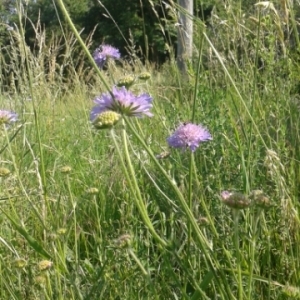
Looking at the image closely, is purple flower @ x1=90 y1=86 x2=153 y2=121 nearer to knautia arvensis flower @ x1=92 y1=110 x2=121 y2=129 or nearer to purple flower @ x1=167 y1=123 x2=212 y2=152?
knautia arvensis flower @ x1=92 y1=110 x2=121 y2=129

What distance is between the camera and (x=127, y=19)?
12.2 meters

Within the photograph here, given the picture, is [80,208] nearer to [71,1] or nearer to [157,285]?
[157,285]

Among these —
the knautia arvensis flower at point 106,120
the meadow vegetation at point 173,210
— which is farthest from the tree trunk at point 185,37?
the knautia arvensis flower at point 106,120

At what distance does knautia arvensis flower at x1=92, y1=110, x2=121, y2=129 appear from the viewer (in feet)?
2.23

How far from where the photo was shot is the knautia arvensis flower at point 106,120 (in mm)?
680

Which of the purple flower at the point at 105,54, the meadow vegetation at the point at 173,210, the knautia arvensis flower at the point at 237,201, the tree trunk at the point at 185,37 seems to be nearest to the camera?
the knautia arvensis flower at the point at 237,201

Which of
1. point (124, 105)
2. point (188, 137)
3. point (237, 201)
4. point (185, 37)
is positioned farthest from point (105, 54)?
point (185, 37)

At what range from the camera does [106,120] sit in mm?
686

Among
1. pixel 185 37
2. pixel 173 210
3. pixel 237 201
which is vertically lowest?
pixel 185 37

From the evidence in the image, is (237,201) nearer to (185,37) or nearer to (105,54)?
(105,54)

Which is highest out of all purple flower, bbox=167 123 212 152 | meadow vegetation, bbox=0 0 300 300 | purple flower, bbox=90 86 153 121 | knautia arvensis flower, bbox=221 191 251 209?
purple flower, bbox=90 86 153 121

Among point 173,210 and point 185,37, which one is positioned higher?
point 173,210

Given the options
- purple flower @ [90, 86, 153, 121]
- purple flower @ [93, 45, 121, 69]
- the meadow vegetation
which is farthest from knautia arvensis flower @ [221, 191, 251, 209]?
purple flower @ [93, 45, 121, 69]

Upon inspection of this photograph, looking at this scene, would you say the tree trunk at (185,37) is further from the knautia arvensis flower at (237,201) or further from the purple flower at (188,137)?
the knautia arvensis flower at (237,201)
